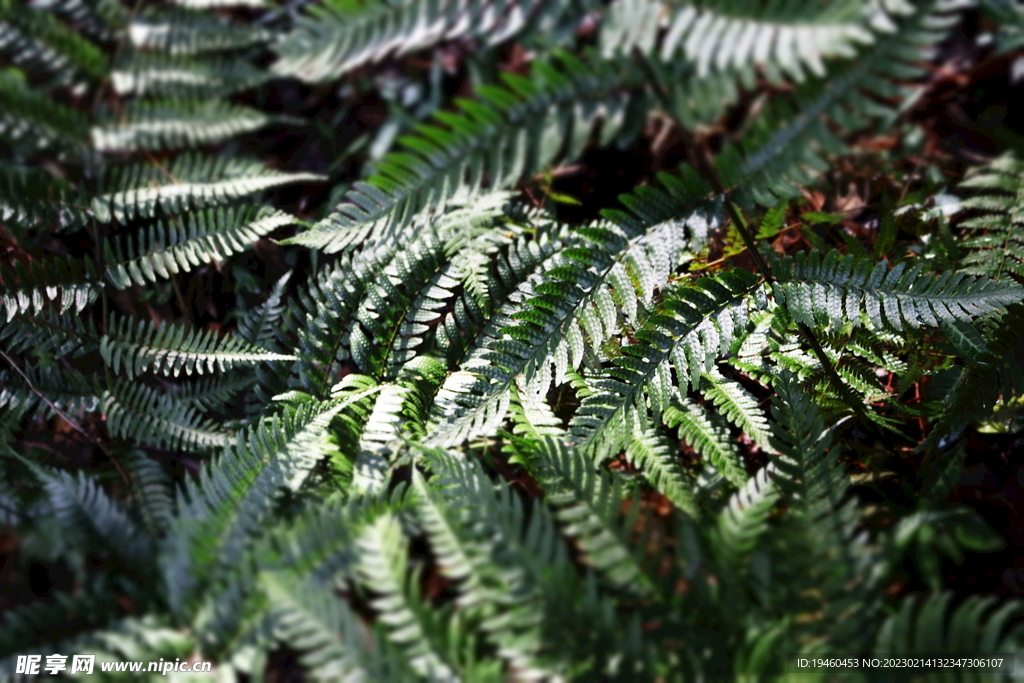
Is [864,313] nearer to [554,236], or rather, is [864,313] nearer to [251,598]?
[554,236]

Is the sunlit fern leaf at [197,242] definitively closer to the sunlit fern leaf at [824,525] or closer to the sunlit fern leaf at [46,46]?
the sunlit fern leaf at [46,46]

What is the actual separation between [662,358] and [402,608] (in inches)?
30.3

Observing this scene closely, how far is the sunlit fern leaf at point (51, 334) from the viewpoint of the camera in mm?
1765

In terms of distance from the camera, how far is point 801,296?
1502 millimetres

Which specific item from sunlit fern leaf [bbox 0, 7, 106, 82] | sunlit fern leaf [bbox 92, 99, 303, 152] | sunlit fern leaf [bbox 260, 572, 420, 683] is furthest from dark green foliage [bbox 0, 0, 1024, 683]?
sunlit fern leaf [bbox 0, 7, 106, 82]

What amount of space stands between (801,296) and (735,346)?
0.78 ft

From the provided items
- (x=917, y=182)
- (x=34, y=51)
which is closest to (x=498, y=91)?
(x=917, y=182)

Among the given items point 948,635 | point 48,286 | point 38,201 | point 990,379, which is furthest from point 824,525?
point 38,201

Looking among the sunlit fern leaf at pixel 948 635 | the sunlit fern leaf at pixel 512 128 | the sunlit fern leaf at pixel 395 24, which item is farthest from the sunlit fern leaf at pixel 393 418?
the sunlit fern leaf at pixel 948 635

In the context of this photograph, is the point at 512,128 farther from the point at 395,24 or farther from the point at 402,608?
the point at 402,608

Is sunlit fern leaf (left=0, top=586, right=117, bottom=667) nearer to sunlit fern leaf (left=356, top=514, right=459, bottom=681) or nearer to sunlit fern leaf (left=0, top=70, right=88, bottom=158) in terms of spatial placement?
sunlit fern leaf (left=356, top=514, right=459, bottom=681)

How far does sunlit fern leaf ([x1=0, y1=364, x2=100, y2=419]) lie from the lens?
1721 mm

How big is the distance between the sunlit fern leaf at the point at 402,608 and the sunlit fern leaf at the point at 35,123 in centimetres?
201

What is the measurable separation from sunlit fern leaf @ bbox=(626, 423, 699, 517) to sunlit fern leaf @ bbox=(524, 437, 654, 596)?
0.29 feet
